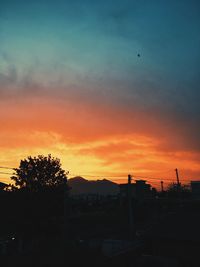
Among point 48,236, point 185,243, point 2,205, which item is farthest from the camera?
point 2,205

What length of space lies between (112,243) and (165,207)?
740 inches

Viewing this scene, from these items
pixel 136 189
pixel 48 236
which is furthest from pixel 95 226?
pixel 136 189

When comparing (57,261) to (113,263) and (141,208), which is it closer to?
(113,263)

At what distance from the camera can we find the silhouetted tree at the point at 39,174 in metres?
26.4

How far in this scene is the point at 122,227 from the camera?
24344 mm

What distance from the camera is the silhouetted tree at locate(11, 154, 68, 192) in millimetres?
26359

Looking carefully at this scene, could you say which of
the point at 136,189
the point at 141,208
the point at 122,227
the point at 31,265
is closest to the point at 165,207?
the point at 141,208

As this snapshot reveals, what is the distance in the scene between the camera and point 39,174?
27609mm

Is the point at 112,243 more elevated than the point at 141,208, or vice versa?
the point at 141,208

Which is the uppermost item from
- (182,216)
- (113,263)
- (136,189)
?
(136,189)

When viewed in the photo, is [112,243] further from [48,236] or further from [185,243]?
[48,236]

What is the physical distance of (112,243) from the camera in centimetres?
1584

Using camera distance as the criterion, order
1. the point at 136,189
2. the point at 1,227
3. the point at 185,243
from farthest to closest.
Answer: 1. the point at 136,189
2. the point at 1,227
3. the point at 185,243

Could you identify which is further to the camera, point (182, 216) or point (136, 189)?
point (136, 189)
